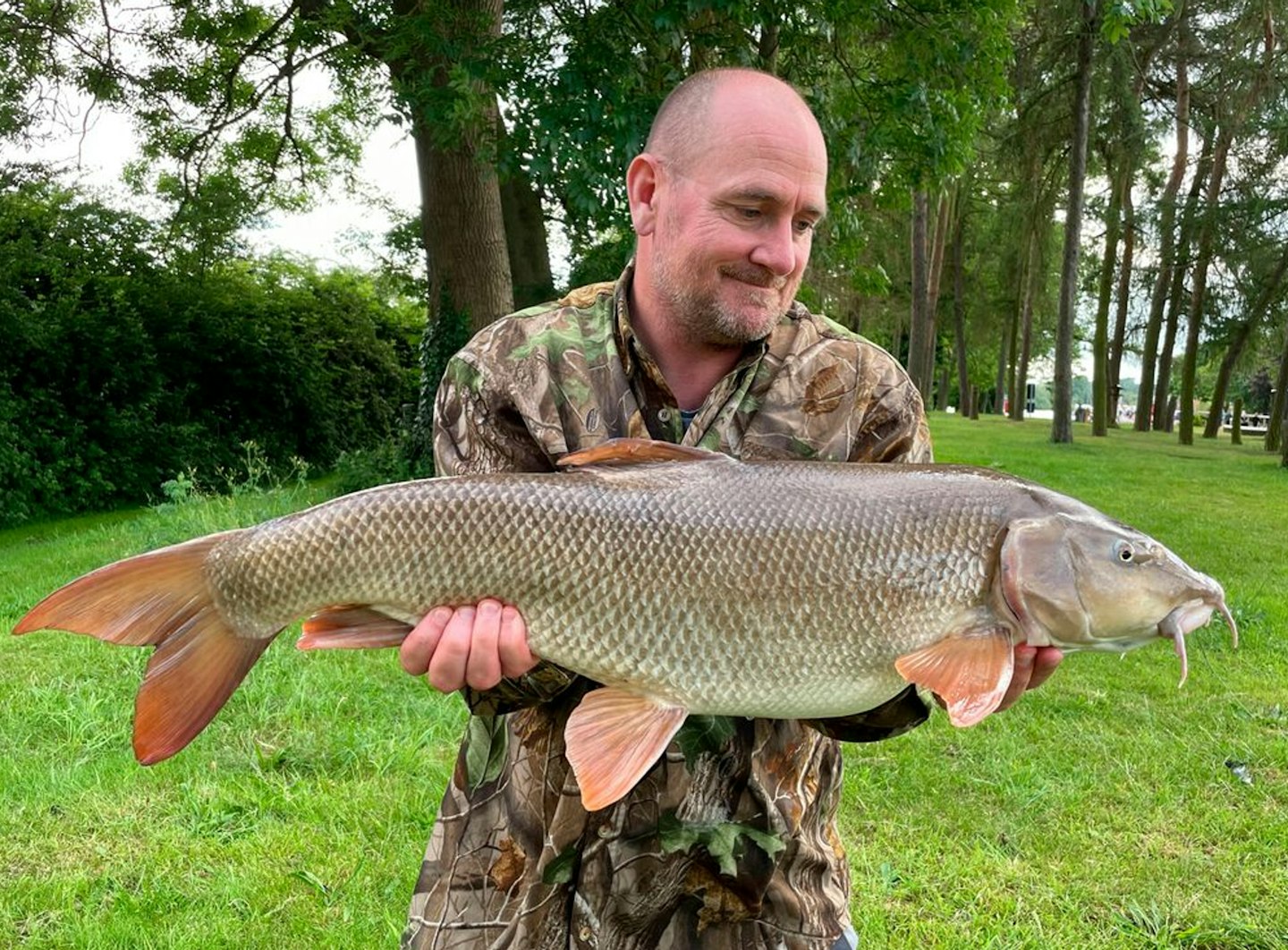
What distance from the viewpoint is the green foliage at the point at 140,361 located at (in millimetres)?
13391

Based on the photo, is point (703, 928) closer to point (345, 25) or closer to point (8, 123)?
point (345, 25)

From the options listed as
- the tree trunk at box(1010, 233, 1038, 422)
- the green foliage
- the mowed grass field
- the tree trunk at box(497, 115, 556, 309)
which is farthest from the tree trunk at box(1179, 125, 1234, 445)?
the green foliage

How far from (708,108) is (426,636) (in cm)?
144

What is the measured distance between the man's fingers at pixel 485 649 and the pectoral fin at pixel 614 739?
0.20m

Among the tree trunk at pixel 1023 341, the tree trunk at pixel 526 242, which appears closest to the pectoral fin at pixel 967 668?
the tree trunk at pixel 526 242

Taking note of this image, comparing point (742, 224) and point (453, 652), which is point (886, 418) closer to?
point (742, 224)

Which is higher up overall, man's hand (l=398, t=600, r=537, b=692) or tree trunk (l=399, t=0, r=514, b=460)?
tree trunk (l=399, t=0, r=514, b=460)

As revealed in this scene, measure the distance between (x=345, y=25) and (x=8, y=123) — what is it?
20.4ft

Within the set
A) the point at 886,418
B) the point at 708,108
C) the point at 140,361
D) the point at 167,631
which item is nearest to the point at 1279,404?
the point at 140,361

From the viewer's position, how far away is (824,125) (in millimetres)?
8734

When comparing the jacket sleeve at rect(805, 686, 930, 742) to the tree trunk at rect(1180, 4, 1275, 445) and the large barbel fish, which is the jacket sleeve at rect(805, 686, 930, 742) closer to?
the large barbel fish

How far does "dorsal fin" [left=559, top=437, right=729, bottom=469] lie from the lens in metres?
2.12

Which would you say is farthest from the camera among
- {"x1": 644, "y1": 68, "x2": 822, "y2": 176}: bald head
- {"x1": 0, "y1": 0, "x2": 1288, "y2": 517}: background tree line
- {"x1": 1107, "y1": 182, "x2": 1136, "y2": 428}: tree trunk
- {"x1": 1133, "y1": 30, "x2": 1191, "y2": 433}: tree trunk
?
{"x1": 1107, "y1": 182, "x2": 1136, "y2": 428}: tree trunk

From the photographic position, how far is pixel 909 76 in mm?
9438
